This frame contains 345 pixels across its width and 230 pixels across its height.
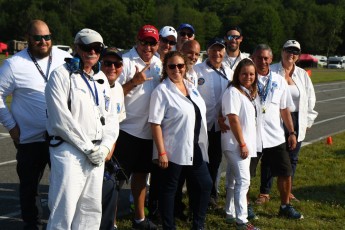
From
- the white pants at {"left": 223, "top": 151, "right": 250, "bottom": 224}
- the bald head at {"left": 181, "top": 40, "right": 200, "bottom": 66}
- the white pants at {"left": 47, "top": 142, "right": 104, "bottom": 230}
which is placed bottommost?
the white pants at {"left": 223, "top": 151, "right": 250, "bottom": 224}

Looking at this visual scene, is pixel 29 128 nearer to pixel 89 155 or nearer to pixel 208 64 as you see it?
pixel 89 155

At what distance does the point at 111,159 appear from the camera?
16.8 ft

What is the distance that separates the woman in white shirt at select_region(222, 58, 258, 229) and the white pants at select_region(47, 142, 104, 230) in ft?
6.24

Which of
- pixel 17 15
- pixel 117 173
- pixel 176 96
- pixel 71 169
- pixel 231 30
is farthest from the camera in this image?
pixel 17 15

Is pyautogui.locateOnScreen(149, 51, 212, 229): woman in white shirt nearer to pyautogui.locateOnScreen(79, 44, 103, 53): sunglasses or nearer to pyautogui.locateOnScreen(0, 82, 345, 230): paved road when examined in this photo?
pyautogui.locateOnScreen(79, 44, 103, 53): sunglasses

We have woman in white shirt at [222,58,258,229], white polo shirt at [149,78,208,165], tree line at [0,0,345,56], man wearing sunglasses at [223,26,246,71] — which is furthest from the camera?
tree line at [0,0,345,56]

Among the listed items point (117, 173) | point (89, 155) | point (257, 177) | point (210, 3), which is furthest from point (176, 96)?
point (210, 3)

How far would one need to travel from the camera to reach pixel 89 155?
171 inches

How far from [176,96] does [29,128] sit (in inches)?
59.3

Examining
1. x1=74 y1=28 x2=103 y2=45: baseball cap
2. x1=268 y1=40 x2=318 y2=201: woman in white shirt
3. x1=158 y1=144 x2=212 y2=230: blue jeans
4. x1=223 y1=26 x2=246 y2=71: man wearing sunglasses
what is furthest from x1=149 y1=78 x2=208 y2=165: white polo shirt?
x1=268 y1=40 x2=318 y2=201: woman in white shirt

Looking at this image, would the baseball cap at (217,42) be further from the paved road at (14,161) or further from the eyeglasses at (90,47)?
the paved road at (14,161)

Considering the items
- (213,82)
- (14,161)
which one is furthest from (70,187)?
(14,161)

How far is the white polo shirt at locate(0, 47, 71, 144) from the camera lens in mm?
5246

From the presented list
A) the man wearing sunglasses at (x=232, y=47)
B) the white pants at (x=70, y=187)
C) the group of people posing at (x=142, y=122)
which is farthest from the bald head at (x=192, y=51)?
the white pants at (x=70, y=187)
